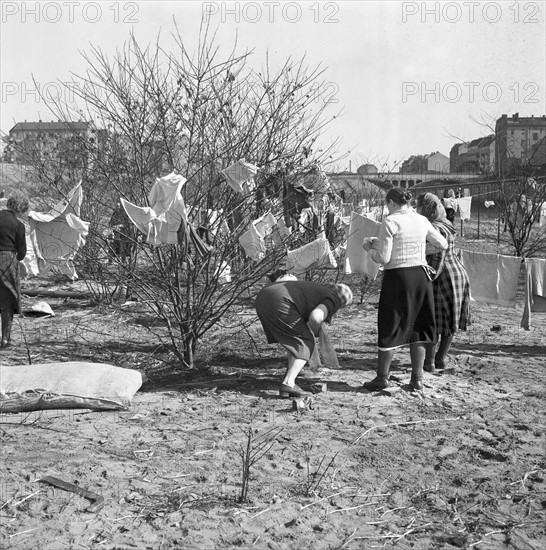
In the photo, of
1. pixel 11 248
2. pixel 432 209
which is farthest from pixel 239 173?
pixel 11 248

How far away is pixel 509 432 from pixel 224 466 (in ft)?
6.18

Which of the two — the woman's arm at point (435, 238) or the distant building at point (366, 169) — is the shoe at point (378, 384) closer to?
the woman's arm at point (435, 238)

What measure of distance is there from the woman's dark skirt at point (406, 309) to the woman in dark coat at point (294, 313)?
37 cm

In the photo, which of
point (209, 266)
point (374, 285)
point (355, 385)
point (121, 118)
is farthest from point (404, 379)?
point (374, 285)

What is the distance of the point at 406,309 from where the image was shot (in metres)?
5.22

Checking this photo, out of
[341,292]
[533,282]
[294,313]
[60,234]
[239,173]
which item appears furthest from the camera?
[533,282]

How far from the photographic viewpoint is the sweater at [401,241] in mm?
5094

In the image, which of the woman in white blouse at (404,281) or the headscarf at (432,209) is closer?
the woman in white blouse at (404,281)

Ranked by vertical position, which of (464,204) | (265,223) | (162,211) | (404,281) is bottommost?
(404,281)

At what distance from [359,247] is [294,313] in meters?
1.78

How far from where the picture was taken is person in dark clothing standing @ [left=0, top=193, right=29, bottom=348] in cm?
693

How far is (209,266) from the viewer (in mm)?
6055

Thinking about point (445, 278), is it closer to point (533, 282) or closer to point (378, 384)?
point (378, 384)

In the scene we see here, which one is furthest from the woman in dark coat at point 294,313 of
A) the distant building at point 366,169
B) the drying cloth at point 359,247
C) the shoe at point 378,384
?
the distant building at point 366,169
